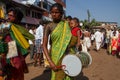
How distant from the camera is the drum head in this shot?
3832 millimetres

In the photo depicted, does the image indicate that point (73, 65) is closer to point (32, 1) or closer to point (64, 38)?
point (64, 38)

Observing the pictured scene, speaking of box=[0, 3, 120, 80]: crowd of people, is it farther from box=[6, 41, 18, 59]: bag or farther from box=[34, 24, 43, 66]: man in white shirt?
box=[34, 24, 43, 66]: man in white shirt

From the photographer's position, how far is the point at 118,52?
16.2 metres

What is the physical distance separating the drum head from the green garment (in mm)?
115

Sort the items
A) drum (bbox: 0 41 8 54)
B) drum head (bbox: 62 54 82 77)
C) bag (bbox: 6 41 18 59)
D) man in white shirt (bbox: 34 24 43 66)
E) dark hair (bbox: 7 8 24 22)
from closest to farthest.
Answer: drum head (bbox: 62 54 82 77) < drum (bbox: 0 41 8 54) < bag (bbox: 6 41 18 59) < dark hair (bbox: 7 8 24 22) < man in white shirt (bbox: 34 24 43 66)

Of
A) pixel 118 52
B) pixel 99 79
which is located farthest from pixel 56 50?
pixel 118 52

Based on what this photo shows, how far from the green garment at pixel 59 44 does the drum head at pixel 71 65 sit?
12 centimetres

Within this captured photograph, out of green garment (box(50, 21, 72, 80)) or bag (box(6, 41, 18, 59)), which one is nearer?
green garment (box(50, 21, 72, 80))

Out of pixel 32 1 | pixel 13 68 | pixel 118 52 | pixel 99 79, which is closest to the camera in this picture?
pixel 13 68

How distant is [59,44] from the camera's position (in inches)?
154

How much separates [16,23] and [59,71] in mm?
1177

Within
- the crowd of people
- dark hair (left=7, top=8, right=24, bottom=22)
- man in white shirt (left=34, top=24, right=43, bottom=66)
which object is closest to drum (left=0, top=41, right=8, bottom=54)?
the crowd of people

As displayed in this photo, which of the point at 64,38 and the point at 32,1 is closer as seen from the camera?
the point at 64,38

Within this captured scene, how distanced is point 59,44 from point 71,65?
1.08 feet
